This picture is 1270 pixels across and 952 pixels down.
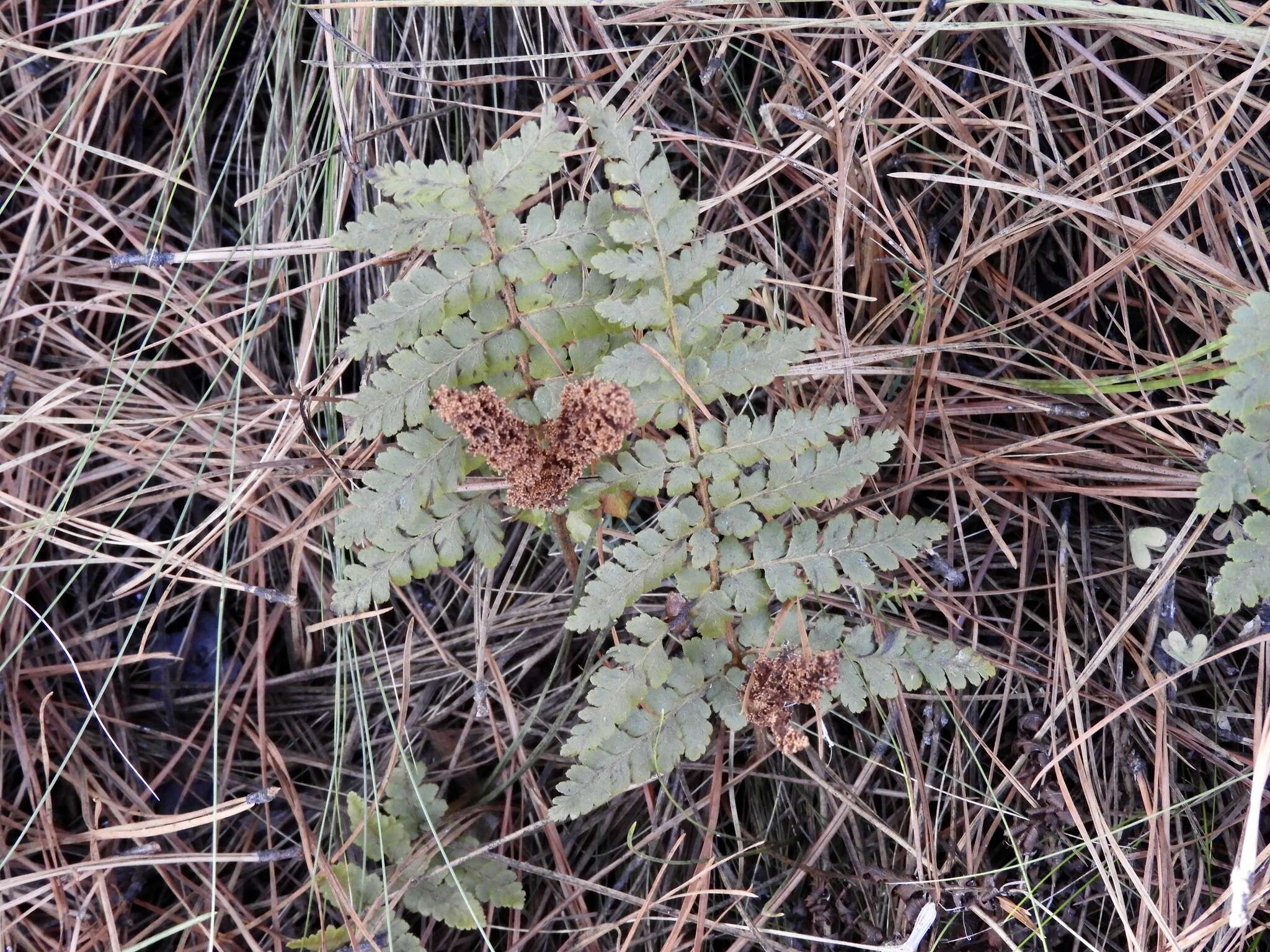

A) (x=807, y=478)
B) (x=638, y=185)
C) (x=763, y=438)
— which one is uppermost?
(x=638, y=185)

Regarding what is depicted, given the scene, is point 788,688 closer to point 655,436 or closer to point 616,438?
point 616,438

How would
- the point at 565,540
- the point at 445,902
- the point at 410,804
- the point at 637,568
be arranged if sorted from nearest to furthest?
the point at 637,568, the point at 565,540, the point at 445,902, the point at 410,804

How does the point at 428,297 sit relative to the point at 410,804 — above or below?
above

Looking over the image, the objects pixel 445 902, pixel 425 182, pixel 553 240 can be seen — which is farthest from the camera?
pixel 445 902

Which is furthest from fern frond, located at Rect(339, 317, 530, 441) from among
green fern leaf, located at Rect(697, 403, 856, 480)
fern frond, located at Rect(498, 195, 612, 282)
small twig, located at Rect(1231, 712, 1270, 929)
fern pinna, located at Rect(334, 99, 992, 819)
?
small twig, located at Rect(1231, 712, 1270, 929)

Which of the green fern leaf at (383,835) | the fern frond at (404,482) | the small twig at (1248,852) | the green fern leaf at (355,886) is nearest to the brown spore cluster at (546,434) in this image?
the fern frond at (404,482)

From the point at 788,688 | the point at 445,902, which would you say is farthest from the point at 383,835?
the point at 788,688

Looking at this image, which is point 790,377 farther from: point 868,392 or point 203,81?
point 203,81

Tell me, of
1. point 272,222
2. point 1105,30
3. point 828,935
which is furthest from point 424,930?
point 1105,30
